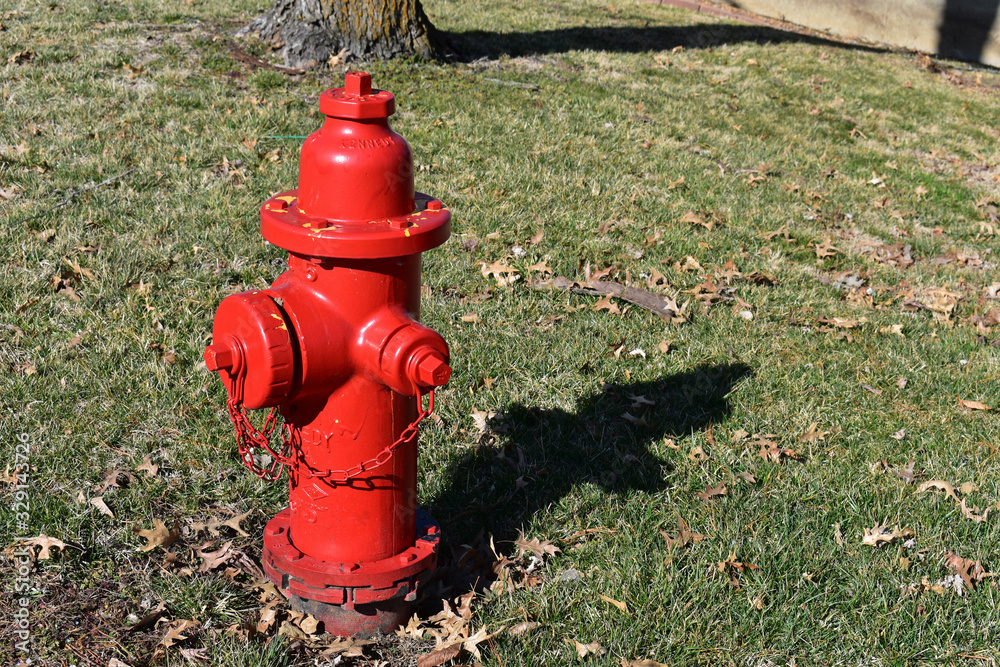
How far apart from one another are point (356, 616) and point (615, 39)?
957 centimetres

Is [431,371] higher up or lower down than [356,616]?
higher up

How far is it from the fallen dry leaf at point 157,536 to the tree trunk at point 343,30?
5689 mm

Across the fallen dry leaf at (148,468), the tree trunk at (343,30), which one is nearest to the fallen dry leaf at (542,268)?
the fallen dry leaf at (148,468)

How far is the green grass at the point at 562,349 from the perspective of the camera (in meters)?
2.86

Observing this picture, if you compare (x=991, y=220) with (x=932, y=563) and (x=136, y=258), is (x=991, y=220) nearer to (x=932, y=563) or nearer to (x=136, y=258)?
(x=932, y=563)

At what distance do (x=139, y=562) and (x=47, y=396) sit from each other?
1.07m

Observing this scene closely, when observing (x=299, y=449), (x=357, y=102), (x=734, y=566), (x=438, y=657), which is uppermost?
(x=357, y=102)

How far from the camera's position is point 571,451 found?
11.9 feet

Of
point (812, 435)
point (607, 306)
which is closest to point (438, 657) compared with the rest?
point (812, 435)

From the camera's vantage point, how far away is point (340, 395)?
2400mm

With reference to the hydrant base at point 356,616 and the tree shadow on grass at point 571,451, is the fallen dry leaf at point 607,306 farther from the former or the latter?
the hydrant base at point 356,616

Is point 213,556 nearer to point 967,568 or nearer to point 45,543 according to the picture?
point 45,543

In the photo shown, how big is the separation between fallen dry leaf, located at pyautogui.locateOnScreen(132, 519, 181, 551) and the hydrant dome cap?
63.2 inches

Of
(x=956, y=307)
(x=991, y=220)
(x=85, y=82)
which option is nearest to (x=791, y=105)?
(x=991, y=220)
